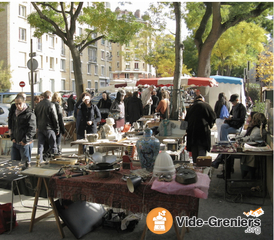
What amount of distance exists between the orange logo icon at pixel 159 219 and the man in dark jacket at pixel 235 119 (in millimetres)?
5779

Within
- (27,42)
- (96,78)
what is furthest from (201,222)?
(96,78)

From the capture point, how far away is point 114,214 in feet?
14.3

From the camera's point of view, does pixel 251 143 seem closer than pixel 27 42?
Yes

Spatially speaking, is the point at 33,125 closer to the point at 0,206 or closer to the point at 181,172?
the point at 0,206

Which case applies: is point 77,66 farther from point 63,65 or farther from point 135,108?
point 63,65

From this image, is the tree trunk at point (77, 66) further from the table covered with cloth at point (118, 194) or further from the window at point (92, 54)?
the window at point (92, 54)

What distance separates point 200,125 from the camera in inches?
256

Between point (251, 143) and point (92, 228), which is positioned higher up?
point (251, 143)

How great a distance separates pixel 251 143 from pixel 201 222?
195cm

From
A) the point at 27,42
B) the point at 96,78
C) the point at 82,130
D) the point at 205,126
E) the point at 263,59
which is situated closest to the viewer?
the point at 205,126

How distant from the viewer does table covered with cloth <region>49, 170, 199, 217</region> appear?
3.32 m

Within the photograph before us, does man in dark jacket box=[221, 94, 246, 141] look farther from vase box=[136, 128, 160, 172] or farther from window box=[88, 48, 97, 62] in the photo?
window box=[88, 48, 97, 62]

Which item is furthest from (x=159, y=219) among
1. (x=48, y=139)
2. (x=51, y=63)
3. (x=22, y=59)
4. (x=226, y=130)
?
(x=51, y=63)

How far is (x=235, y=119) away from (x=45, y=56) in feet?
109
